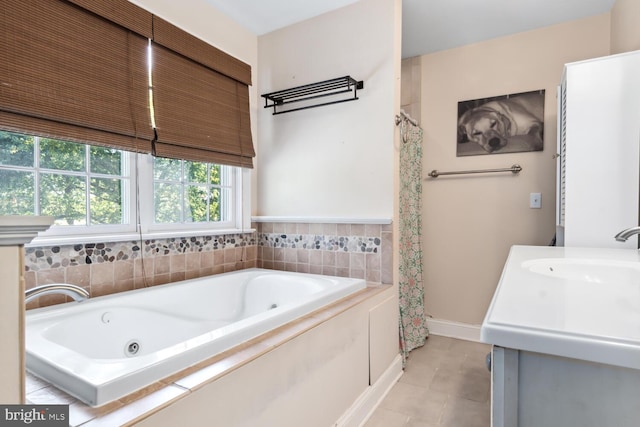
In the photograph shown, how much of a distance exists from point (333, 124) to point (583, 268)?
1.60 metres

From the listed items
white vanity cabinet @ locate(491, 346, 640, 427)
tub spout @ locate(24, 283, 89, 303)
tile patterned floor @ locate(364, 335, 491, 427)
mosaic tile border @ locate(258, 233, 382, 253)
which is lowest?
tile patterned floor @ locate(364, 335, 491, 427)

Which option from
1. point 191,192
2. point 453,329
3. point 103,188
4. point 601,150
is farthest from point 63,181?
point 453,329

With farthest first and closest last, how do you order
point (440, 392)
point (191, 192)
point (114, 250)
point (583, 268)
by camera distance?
point (191, 192)
point (440, 392)
point (114, 250)
point (583, 268)

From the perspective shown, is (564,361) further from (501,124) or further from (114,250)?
(501,124)

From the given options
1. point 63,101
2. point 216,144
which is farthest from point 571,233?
point 63,101

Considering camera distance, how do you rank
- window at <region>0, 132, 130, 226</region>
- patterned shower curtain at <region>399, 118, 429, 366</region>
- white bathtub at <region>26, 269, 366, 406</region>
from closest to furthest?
white bathtub at <region>26, 269, 366, 406</region>
window at <region>0, 132, 130, 226</region>
patterned shower curtain at <region>399, 118, 429, 366</region>

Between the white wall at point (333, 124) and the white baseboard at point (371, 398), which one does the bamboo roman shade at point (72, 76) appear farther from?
the white baseboard at point (371, 398)

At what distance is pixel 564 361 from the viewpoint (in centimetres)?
58

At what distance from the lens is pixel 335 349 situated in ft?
4.99

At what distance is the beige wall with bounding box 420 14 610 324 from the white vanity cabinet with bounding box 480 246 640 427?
6.93 feet

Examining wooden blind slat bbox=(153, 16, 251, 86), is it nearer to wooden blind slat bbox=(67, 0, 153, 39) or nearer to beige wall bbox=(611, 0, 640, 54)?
wooden blind slat bbox=(67, 0, 153, 39)

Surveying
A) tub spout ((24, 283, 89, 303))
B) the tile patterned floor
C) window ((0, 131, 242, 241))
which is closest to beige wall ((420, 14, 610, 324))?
the tile patterned floor

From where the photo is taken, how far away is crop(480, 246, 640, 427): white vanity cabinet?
1.75ft

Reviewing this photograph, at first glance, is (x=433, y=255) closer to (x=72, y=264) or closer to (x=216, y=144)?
(x=216, y=144)
